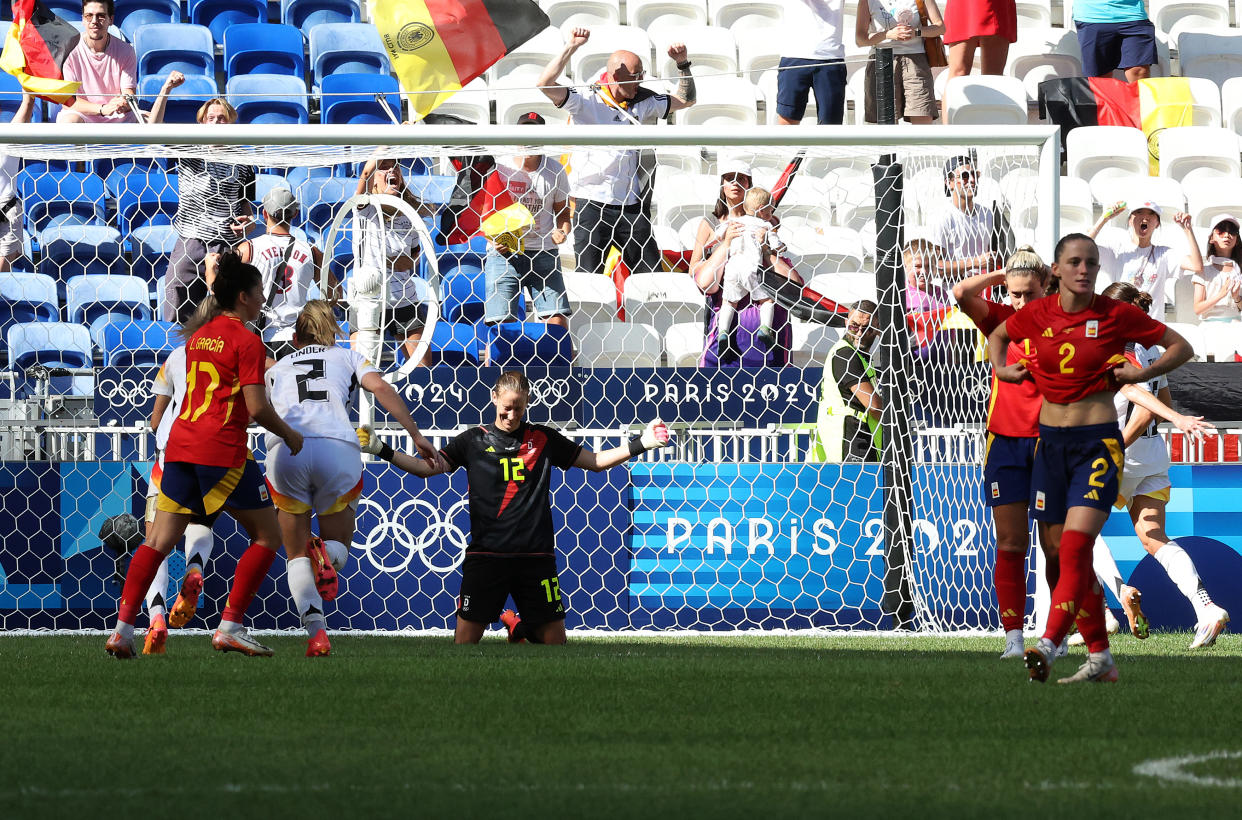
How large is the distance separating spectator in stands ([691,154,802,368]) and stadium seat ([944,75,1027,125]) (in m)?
3.43

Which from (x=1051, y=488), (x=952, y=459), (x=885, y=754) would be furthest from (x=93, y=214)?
(x=885, y=754)

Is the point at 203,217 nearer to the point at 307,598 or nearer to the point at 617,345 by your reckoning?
the point at 617,345

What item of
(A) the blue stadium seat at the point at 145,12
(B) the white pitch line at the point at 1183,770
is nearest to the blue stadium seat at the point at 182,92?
(A) the blue stadium seat at the point at 145,12

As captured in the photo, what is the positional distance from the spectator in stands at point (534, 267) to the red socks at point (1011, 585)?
4.67 meters

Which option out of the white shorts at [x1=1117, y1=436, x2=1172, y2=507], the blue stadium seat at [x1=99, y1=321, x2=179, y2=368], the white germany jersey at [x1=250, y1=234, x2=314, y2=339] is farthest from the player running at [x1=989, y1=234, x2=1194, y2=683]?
the blue stadium seat at [x1=99, y1=321, x2=179, y2=368]

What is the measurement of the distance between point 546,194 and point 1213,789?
8.25 meters

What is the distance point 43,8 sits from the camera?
47.0ft

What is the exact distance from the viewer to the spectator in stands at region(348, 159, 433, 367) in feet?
33.7

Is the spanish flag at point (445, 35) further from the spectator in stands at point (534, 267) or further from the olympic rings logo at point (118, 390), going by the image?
the olympic rings logo at point (118, 390)

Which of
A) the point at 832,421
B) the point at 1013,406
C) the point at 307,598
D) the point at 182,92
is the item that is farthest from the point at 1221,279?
the point at 182,92

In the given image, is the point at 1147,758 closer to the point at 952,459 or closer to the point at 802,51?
the point at 952,459

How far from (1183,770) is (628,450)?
4.12 meters

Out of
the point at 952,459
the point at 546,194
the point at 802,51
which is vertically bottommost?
the point at 952,459

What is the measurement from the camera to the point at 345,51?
15.0m
